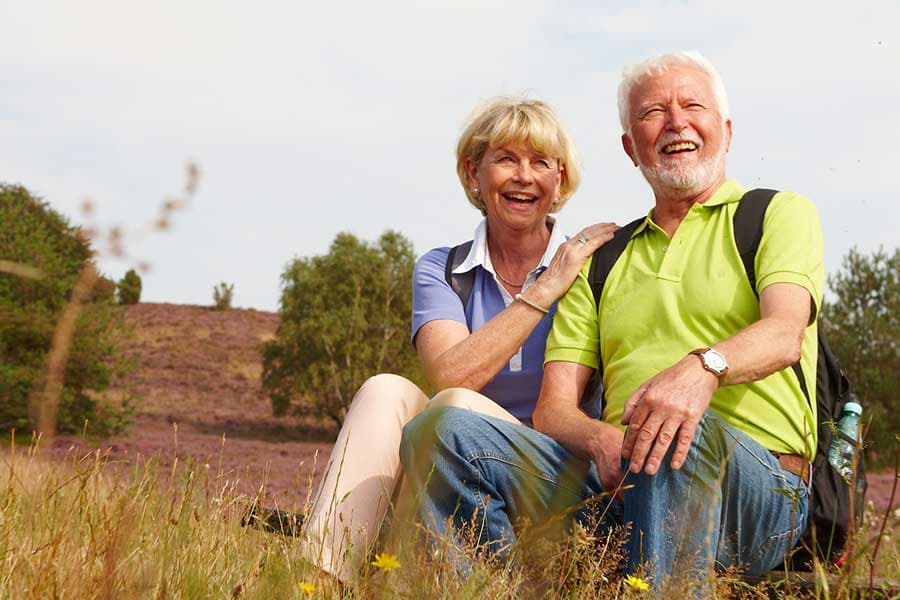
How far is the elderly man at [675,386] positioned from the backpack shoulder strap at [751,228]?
0.02m

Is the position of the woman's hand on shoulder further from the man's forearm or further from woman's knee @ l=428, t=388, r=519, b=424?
the man's forearm

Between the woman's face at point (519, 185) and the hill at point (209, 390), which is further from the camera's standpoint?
the hill at point (209, 390)

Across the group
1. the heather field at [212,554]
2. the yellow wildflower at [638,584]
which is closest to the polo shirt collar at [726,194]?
the heather field at [212,554]

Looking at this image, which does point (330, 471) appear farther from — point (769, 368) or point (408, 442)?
point (769, 368)

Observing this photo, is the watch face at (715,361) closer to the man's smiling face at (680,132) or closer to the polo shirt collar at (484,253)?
the man's smiling face at (680,132)

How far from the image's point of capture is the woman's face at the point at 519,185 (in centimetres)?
396

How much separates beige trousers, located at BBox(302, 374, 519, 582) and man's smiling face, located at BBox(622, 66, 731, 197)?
38.7 inches

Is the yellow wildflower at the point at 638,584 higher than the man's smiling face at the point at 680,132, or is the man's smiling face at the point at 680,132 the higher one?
the man's smiling face at the point at 680,132

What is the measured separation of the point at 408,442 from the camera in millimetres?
2840

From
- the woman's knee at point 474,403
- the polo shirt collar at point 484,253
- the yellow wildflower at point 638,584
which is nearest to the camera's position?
the yellow wildflower at point 638,584

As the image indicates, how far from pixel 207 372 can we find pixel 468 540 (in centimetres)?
3724

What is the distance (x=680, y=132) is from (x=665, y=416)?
120 centimetres

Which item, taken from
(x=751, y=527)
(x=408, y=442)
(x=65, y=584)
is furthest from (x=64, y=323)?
(x=751, y=527)

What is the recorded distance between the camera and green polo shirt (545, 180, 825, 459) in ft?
9.25
